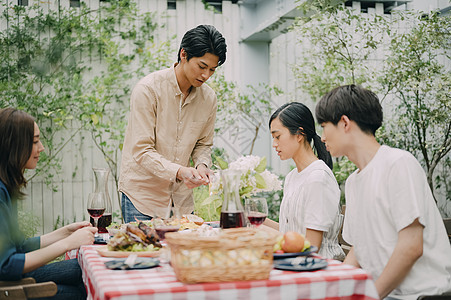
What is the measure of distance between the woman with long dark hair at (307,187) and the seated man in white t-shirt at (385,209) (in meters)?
Answer: 0.16

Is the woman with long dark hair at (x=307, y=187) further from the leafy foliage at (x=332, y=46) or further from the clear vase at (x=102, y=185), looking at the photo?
the leafy foliage at (x=332, y=46)

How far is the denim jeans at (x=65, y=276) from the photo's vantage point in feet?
7.23

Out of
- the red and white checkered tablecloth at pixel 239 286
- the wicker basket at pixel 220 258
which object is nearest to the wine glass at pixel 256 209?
the red and white checkered tablecloth at pixel 239 286

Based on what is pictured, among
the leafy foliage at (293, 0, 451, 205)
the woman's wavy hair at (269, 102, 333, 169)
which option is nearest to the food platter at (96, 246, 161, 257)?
the woman's wavy hair at (269, 102, 333, 169)

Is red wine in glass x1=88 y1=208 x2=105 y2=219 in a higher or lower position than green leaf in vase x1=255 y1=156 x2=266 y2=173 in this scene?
lower

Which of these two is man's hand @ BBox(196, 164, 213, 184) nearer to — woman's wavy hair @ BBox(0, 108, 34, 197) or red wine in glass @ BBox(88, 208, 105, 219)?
red wine in glass @ BBox(88, 208, 105, 219)

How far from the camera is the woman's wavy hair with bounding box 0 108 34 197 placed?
6.61ft

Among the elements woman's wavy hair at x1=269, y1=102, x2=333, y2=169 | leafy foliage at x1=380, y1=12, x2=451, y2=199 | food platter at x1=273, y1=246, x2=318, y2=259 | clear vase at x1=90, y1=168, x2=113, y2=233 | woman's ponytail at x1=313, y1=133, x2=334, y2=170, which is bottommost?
food platter at x1=273, y1=246, x2=318, y2=259

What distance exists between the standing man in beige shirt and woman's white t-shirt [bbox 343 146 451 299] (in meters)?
1.19

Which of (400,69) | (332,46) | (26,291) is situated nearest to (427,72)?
(400,69)

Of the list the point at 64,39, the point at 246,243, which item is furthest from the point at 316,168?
the point at 64,39

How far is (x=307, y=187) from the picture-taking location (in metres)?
A: 2.25

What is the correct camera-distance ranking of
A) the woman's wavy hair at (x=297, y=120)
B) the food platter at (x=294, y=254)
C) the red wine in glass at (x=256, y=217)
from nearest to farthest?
the food platter at (x=294, y=254)
the red wine in glass at (x=256, y=217)
the woman's wavy hair at (x=297, y=120)

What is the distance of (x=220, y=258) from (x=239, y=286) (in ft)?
0.29
